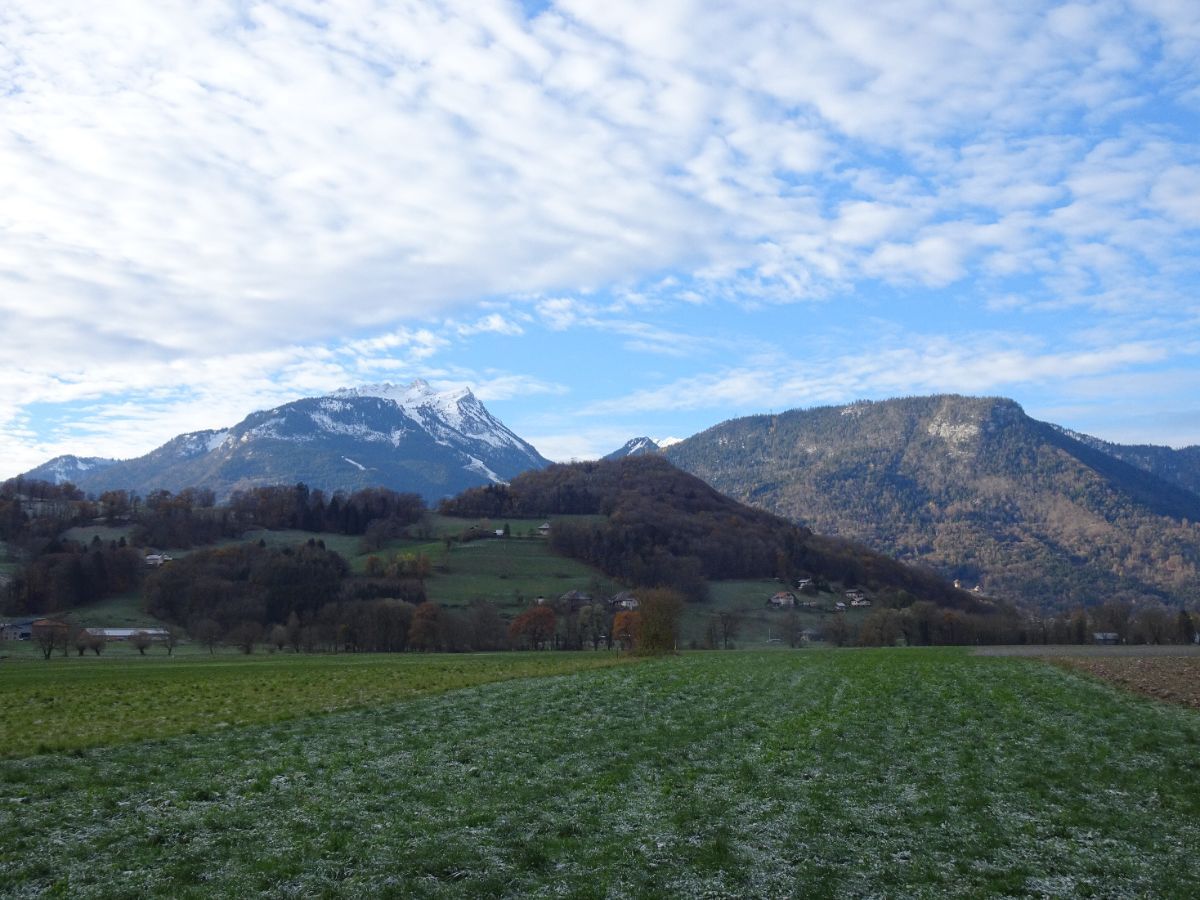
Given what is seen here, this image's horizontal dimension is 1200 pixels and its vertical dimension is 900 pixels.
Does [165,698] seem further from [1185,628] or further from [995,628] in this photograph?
[1185,628]

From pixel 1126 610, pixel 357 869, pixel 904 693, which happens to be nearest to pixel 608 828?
pixel 357 869

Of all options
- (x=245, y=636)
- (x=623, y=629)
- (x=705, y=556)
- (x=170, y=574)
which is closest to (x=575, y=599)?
(x=623, y=629)

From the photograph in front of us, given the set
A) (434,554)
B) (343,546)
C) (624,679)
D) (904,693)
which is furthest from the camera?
(343,546)

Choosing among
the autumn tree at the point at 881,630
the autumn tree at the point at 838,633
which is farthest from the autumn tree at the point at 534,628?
the autumn tree at the point at 881,630

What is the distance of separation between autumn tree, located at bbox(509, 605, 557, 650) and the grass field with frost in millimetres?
81462

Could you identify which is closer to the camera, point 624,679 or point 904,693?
point 904,693

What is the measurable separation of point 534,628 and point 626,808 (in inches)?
3733

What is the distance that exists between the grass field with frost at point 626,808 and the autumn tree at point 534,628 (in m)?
81.5

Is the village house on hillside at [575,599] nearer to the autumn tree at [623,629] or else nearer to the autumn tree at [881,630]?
the autumn tree at [623,629]

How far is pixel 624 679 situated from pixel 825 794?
26.1 metres

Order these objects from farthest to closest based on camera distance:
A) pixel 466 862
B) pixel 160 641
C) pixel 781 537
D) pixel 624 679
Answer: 1. pixel 781 537
2. pixel 160 641
3. pixel 624 679
4. pixel 466 862

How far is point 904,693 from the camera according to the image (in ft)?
114

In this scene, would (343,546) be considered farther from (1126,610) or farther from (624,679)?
(624,679)

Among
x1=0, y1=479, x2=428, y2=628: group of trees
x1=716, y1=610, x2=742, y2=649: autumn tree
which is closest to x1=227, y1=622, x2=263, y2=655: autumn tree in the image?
x1=0, y1=479, x2=428, y2=628: group of trees
